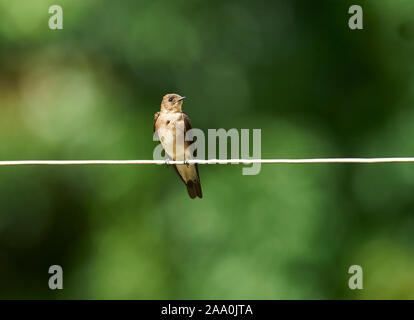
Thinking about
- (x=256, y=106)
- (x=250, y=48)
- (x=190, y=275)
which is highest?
(x=250, y=48)

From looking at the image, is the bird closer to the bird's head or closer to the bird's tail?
the bird's head

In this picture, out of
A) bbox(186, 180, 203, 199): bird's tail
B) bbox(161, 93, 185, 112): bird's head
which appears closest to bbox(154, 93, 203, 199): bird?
bbox(161, 93, 185, 112): bird's head

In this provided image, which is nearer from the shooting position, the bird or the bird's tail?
the bird

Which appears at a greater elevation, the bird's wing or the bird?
the bird

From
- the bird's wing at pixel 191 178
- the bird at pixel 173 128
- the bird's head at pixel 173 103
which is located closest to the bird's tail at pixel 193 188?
the bird's wing at pixel 191 178

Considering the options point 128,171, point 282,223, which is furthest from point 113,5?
point 282,223

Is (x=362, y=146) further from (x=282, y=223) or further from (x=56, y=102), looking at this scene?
(x=56, y=102)
